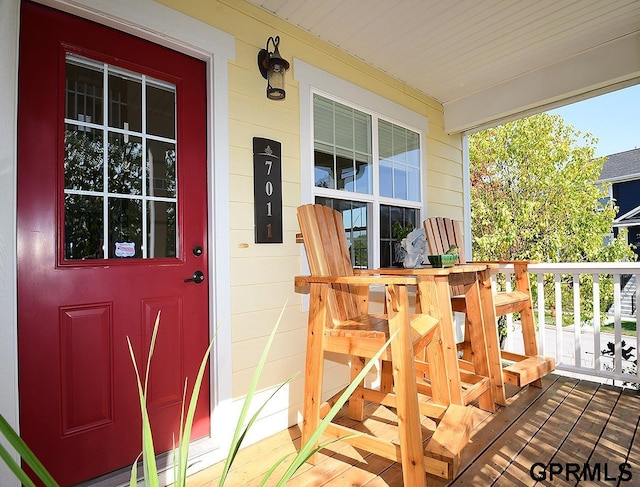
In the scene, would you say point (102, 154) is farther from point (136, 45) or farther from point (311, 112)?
point (311, 112)

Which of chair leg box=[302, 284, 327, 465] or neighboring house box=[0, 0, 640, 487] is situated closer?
neighboring house box=[0, 0, 640, 487]

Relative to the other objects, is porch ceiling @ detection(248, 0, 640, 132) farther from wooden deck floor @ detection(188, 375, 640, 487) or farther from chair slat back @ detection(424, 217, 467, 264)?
wooden deck floor @ detection(188, 375, 640, 487)

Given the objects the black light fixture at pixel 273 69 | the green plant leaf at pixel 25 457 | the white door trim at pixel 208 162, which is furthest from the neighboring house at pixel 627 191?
the green plant leaf at pixel 25 457

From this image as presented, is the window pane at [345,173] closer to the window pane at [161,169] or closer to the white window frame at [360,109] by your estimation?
the white window frame at [360,109]

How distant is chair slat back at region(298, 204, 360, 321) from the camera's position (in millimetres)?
2051

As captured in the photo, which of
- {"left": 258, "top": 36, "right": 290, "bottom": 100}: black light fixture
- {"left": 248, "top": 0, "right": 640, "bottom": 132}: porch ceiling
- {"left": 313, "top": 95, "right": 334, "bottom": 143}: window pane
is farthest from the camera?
{"left": 313, "top": 95, "right": 334, "bottom": 143}: window pane

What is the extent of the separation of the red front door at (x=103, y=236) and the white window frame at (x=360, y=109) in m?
0.68

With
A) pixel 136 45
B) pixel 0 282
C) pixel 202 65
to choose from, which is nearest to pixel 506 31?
pixel 202 65

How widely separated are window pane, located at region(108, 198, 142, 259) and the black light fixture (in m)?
1.00

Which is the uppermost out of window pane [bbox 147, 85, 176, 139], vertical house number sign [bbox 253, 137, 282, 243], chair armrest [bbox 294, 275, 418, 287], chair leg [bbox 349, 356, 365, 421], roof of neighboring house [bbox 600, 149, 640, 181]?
roof of neighboring house [bbox 600, 149, 640, 181]

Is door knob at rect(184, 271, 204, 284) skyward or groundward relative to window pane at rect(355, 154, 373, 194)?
groundward

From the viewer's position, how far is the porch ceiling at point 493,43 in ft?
7.80

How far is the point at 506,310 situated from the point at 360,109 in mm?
1821

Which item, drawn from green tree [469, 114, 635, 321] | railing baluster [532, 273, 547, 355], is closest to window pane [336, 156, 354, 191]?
railing baluster [532, 273, 547, 355]
